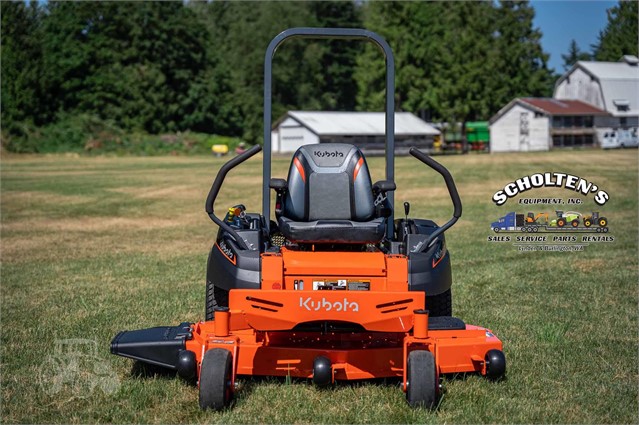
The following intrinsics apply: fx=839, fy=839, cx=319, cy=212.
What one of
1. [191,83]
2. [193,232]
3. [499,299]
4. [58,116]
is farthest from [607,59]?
[499,299]

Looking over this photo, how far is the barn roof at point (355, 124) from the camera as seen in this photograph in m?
68.7

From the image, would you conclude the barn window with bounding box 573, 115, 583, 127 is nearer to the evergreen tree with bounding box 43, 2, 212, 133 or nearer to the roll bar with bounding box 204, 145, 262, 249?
the evergreen tree with bounding box 43, 2, 212, 133

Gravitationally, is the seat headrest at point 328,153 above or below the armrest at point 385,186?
above

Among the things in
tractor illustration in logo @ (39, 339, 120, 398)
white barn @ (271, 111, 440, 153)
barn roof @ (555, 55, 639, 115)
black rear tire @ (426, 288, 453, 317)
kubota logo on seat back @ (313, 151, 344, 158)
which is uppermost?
barn roof @ (555, 55, 639, 115)

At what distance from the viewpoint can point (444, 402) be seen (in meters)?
5.68

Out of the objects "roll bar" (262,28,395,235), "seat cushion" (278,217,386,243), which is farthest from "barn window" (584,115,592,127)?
"seat cushion" (278,217,386,243)

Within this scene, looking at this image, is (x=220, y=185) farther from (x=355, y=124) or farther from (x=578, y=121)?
(x=578, y=121)

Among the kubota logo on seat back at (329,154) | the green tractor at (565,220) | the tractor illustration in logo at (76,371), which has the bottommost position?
the tractor illustration in logo at (76,371)

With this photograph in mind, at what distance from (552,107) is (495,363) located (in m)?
76.9

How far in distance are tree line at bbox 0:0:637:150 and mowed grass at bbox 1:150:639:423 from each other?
5912cm

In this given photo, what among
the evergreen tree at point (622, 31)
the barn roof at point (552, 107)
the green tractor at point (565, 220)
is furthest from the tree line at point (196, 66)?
the green tractor at point (565, 220)

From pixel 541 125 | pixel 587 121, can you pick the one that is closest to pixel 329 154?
pixel 541 125

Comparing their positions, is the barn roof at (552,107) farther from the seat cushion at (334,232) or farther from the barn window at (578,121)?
the seat cushion at (334,232)

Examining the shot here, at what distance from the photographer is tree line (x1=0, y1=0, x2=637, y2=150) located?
3039 inches
